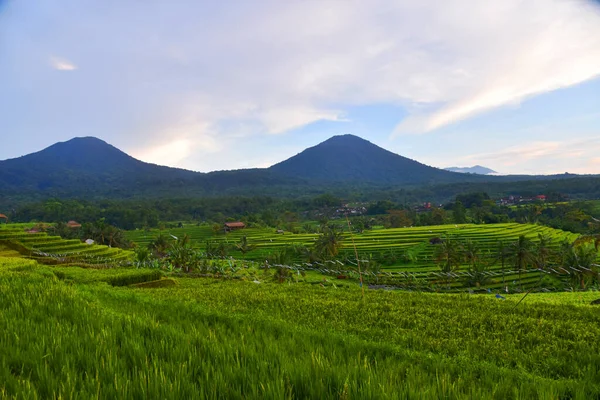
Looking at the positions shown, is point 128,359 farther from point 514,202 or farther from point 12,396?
point 514,202

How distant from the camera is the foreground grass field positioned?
2.30m

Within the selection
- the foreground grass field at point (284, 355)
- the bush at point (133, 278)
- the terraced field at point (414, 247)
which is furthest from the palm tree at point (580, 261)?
the bush at point (133, 278)

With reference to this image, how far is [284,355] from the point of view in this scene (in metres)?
3.16

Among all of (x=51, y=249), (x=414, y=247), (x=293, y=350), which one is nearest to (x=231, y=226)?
(x=414, y=247)

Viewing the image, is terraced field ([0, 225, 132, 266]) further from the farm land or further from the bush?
the farm land

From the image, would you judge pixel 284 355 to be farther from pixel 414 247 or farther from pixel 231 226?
pixel 231 226

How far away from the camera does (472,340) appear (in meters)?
5.49

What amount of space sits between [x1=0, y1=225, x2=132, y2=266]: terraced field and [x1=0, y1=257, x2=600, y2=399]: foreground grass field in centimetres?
3504

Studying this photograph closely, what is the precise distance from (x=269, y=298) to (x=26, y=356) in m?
7.72

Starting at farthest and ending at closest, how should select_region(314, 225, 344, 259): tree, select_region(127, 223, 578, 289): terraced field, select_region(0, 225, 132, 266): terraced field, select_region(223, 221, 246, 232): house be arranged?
select_region(223, 221, 246, 232): house, select_region(314, 225, 344, 259): tree, select_region(127, 223, 578, 289): terraced field, select_region(0, 225, 132, 266): terraced field

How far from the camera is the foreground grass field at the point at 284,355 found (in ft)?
7.54

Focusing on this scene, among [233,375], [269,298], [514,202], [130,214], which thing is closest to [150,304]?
[269,298]

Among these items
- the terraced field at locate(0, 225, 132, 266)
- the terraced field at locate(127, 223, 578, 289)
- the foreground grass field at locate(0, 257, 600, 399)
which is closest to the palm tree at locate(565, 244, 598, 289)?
the terraced field at locate(127, 223, 578, 289)

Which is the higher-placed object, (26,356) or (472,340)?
(26,356)
